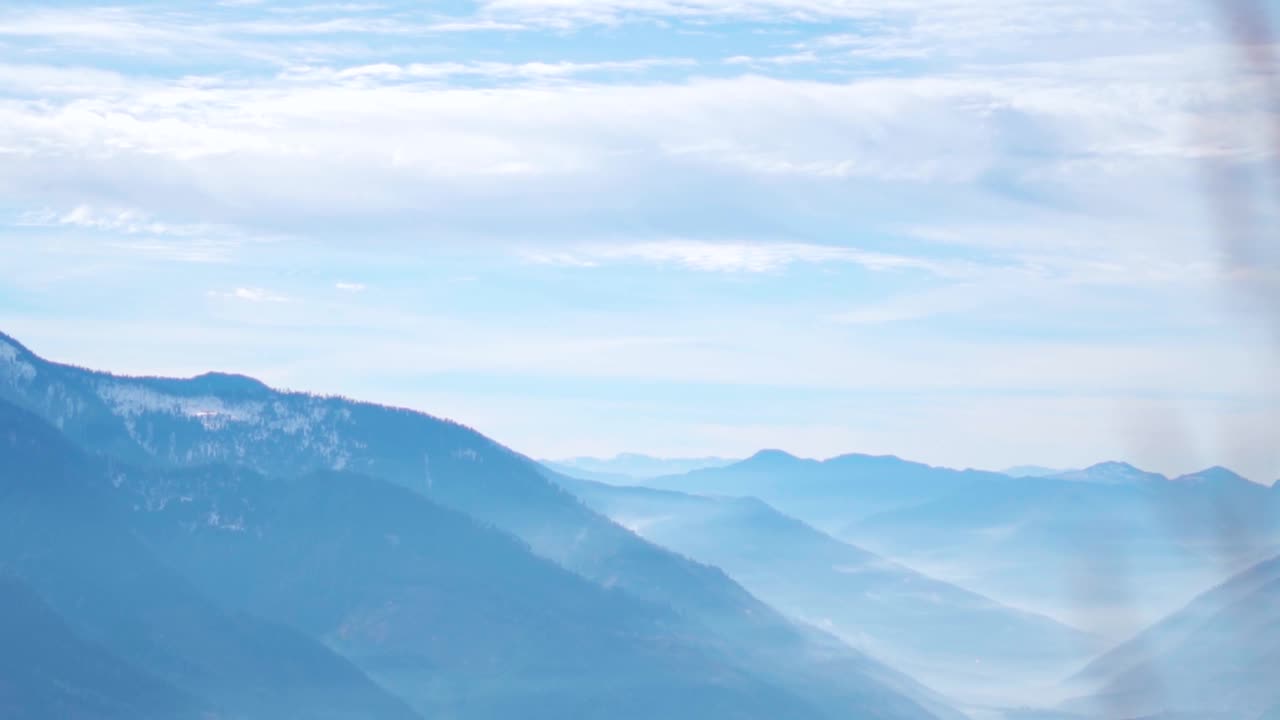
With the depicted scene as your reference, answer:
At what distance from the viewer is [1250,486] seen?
19.0 meters

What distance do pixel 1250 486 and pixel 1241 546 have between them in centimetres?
226

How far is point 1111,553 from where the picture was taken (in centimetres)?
2173

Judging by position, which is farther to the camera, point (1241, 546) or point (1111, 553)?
point (1111, 553)

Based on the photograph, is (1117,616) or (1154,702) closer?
(1117,616)

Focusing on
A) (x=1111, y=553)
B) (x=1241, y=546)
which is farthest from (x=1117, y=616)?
(x=1241, y=546)

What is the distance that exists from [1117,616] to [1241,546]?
11.5 feet

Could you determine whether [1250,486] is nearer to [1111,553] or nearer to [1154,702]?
[1111,553]

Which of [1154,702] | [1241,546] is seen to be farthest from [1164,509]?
[1154,702]

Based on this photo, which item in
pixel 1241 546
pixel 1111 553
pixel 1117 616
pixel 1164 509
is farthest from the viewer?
pixel 1111 553

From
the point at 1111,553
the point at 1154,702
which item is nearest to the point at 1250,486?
the point at 1111,553

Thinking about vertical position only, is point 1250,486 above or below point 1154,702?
above

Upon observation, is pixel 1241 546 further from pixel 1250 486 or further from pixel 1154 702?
pixel 1154 702

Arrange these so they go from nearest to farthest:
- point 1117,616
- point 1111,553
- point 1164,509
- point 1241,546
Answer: point 1241,546
point 1164,509
point 1117,616
point 1111,553

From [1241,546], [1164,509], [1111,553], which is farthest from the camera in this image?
[1111,553]
